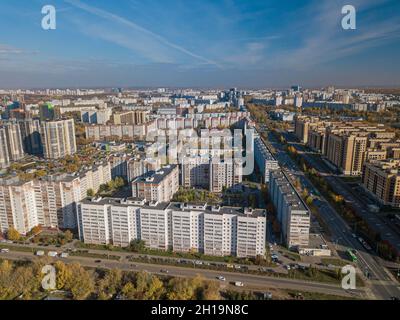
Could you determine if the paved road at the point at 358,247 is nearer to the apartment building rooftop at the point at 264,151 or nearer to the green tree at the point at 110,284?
the apartment building rooftop at the point at 264,151

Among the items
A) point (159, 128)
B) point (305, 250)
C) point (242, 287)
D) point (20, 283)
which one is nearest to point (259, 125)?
point (159, 128)

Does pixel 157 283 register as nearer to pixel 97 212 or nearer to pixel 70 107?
pixel 97 212

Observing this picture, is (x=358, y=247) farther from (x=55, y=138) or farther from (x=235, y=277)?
(x=55, y=138)

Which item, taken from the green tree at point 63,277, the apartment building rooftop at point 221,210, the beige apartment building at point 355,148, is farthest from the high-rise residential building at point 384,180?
the green tree at point 63,277

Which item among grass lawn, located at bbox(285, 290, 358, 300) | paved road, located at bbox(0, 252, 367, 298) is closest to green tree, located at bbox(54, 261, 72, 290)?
paved road, located at bbox(0, 252, 367, 298)

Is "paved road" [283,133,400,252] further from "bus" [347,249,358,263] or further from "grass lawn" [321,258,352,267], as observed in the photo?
"grass lawn" [321,258,352,267]

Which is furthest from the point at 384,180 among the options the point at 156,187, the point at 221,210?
the point at 156,187
